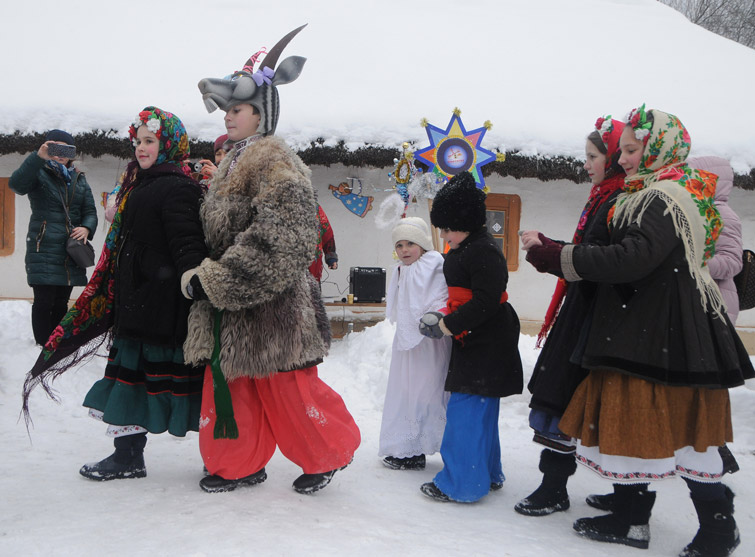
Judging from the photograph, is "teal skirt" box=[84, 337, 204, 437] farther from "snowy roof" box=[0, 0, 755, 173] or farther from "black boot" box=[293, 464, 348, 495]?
"snowy roof" box=[0, 0, 755, 173]

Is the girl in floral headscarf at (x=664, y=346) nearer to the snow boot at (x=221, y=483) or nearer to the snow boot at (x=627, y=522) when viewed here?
the snow boot at (x=627, y=522)

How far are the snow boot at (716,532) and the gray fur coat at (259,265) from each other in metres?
1.65

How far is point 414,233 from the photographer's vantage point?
11.6 feet

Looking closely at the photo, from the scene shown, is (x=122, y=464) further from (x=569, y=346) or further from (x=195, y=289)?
(x=569, y=346)

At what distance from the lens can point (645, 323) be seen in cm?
235

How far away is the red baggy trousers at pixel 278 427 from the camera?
2695 mm

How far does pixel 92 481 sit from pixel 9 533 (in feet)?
2.12

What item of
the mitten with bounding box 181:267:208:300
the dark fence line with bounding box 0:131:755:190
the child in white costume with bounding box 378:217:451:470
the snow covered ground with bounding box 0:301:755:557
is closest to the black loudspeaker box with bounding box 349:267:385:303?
the dark fence line with bounding box 0:131:755:190

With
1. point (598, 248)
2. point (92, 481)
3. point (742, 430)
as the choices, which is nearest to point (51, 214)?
point (92, 481)

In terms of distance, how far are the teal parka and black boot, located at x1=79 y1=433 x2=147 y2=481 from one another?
229cm

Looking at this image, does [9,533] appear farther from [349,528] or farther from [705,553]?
[705,553]

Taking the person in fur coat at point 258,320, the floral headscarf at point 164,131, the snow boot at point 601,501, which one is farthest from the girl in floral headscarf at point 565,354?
the floral headscarf at point 164,131

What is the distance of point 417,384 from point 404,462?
17.0 inches

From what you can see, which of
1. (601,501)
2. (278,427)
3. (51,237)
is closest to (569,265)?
(601,501)
